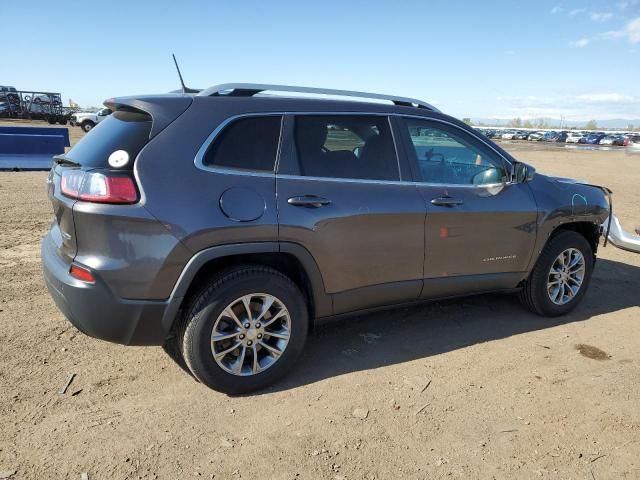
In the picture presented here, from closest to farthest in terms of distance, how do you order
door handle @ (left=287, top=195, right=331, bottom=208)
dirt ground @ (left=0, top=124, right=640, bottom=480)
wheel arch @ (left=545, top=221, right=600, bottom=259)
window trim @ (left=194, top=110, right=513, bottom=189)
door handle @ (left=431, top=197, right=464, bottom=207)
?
dirt ground @ (left=0, top=124, right=640, bottom=480), window trim @ (left=194, top=110, right=513, bottom=189), door handle @ (left=287, top=195, right=331, bottom=208), door handle @ (left=431, top=197, right=464, bottom=207), wheel arch @ (left=545, top=221, right=600, bottom=259)

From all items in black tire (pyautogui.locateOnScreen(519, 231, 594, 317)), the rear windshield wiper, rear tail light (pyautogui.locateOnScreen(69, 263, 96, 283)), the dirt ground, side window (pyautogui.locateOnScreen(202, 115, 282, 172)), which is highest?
side window (pyautogui.locateOnScreen(202, 115, 282, 172))

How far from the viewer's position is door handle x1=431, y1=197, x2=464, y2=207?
375 centimetres

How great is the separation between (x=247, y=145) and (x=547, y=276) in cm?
296

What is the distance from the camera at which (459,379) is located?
11.6 ft

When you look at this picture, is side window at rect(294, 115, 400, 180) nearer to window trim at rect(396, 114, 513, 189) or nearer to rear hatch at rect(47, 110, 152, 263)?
window trim at rect(396, 114, 513, 189)

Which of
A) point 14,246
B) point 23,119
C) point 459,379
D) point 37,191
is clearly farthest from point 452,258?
point 23,119

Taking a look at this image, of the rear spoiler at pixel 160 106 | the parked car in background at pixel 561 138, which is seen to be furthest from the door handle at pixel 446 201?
the parked car in background at pixel 561 138

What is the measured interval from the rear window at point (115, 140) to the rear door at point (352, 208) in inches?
33.7

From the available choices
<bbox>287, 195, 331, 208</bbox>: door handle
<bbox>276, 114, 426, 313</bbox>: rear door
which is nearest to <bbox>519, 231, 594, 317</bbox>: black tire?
<bbox>276, 114, 426, 313</bbox>: rear door

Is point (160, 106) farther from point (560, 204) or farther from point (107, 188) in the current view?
point (560, 204)

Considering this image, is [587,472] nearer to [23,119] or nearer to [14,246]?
[14,246]

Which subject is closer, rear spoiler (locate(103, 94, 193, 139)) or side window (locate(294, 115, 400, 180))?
rear spoiler (locate(103, 94, 193, 139))

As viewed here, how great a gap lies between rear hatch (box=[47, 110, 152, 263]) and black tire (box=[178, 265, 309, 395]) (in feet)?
2.58

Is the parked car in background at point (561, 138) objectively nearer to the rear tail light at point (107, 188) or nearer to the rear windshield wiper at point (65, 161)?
the rear windshield wiper at point (65, 161)
